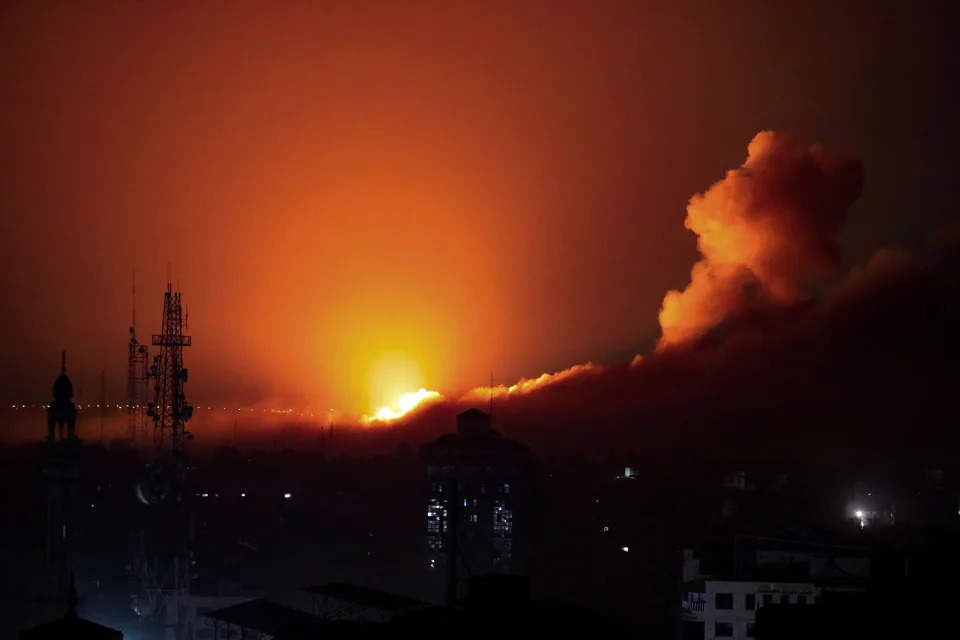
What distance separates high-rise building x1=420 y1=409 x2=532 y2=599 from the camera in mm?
108062

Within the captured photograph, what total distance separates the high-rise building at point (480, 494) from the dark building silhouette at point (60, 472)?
2642cm

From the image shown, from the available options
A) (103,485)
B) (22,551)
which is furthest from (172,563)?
(103,485)

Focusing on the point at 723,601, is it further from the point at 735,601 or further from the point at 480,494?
the point at 480,494

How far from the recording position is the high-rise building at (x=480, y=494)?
108 meters

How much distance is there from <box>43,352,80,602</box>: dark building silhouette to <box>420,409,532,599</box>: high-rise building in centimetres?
2642

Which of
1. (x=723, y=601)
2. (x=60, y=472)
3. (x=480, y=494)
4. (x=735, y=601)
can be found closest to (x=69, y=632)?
(x=723, y=601)

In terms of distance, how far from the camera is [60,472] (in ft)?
310

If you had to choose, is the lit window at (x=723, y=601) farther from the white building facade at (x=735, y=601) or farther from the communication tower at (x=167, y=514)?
the communication tower at (x=167, y=514)

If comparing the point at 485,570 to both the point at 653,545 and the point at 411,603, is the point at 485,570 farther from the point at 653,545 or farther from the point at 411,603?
the point at 411,603

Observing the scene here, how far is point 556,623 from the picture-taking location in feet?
143

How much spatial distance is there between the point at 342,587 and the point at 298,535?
60.4 meters

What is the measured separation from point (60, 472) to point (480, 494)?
3404cm

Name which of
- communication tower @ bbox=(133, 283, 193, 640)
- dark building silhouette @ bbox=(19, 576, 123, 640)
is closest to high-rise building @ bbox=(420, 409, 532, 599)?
communication tower @ bbox=(133, 283, 193, 640)

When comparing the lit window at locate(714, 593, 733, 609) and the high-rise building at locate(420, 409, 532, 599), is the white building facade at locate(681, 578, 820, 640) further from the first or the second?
the high-rise building at locate(420, 409, 532, 599)
